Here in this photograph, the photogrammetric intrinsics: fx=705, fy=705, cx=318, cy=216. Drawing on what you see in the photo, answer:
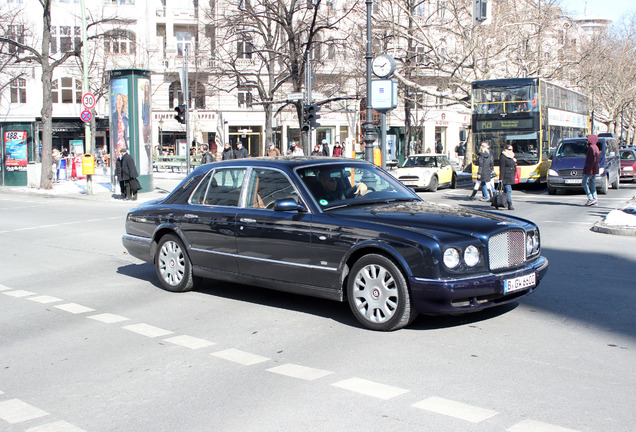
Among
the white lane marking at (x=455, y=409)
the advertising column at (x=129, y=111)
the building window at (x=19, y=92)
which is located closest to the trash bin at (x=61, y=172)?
the advertising column at (x=129, y=111)

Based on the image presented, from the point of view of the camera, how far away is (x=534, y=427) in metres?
4.02

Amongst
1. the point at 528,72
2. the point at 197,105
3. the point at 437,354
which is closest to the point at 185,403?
the point at 437,354

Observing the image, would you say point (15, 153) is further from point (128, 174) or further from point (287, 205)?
point (287, 205)

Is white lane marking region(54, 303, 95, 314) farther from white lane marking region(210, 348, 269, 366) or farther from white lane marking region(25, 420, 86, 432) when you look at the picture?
white lane marking region(25, 420, 86, 432)

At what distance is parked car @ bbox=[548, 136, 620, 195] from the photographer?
2319cm

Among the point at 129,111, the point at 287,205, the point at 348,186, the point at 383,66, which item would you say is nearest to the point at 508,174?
the point at 383,66

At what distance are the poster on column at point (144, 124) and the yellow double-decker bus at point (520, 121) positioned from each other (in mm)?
12329

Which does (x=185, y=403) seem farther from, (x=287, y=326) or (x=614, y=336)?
(x=614, y=336)

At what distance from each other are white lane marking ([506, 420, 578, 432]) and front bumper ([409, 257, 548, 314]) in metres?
1.85

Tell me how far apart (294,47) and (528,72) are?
13.8m

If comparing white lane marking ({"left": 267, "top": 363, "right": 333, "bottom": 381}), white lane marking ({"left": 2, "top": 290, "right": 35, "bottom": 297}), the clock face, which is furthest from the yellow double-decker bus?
white lane marking ({"left": 267, "top": 363, "right": 333, "bottom": 381})

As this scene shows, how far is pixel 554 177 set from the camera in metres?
23.6

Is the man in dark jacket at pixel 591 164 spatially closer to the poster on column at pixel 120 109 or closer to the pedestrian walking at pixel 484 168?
the pedestrian walking at pixel 484 168

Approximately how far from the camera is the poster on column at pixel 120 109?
2567cm
